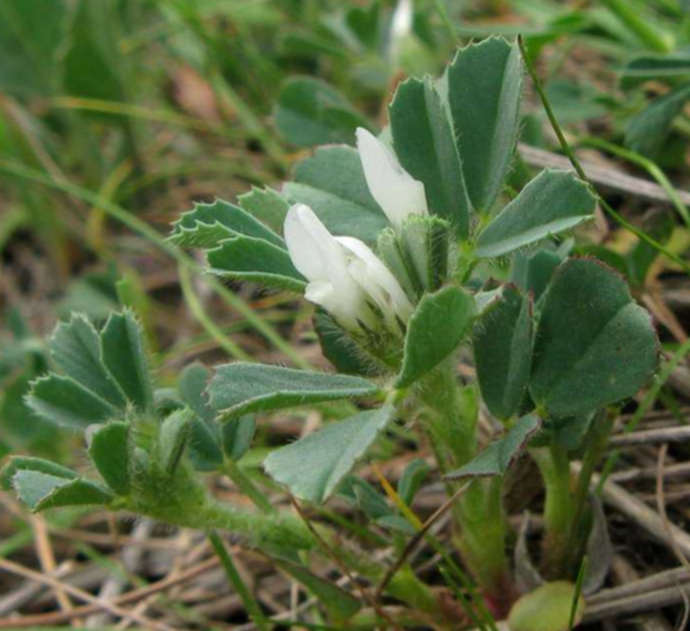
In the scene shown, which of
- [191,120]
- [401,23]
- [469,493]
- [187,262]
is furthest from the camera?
[191,120]

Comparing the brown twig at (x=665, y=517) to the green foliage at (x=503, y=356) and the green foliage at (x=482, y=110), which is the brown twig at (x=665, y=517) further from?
the green foliage at (x=482, y=110)

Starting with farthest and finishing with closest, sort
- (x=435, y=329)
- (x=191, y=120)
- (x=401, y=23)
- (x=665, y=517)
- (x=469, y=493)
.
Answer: (x=191, y=120) → (x=401, y=23) → (x=665, y=517) → (x=469, y=493) → (x=435, y=329)

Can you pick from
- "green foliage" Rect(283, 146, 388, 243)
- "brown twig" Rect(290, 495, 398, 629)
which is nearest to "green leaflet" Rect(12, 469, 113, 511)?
"brown twig" Rect(290, 495, 398, 629)

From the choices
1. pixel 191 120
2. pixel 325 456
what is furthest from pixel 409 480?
pixel 191 120

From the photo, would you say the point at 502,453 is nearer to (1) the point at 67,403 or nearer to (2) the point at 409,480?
(2) the point at 409,480

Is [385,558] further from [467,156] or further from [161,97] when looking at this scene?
[161,97]

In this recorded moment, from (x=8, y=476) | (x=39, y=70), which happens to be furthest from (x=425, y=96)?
(x=39, y=70)

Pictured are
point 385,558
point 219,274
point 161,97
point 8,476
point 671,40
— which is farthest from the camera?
point 161,97

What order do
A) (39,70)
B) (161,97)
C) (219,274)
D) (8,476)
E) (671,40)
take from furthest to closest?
(161,97) < (39,70) < (671,40) < (8,476) < (219,274)
